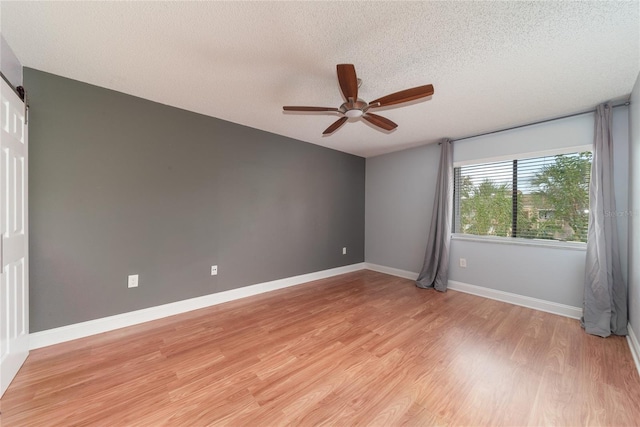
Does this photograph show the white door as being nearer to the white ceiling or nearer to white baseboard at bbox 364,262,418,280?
the white ceiling

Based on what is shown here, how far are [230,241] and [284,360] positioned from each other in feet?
5.76

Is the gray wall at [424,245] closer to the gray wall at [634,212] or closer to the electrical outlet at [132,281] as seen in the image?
the gray wall at [634,212]

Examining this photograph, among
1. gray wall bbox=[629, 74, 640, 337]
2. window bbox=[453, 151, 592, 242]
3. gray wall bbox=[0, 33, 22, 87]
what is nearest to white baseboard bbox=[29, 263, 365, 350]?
gray wall bbox=[0, 33, 22, 87]

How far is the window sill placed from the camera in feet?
9.11

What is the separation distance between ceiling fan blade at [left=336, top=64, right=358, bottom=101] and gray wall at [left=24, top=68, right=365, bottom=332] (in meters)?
1.95

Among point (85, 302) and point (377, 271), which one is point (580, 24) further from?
point (85, 302)

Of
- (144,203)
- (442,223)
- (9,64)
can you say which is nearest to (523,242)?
(442,223)

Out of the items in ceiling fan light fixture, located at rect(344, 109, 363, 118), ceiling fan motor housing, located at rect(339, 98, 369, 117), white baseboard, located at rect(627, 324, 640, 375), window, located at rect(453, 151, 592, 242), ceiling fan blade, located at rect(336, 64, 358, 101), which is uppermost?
ceiling fan blade, located at rect(336, 64, 358, 101)

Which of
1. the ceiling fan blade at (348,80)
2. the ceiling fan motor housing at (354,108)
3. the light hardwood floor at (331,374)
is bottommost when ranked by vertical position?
the light hardwood floor at (331,374)

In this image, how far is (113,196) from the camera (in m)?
2.37

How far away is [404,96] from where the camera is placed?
1.85m

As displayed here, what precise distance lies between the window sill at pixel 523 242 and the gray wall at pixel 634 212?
43 centimetres

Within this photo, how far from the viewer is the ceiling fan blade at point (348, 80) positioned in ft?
5.12

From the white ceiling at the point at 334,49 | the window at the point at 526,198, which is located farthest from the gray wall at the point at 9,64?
the window at the point at 526,198
